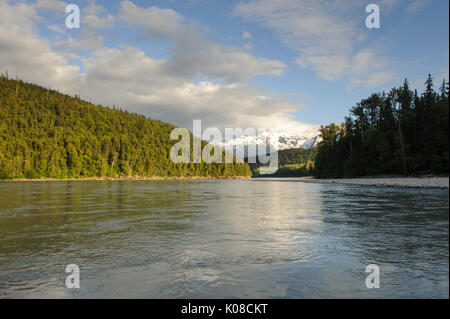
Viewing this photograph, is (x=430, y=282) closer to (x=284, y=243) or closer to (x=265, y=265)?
(x=265, y=265)

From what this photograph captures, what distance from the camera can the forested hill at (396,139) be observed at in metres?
64.6

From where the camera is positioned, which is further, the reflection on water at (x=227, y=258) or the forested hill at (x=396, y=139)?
the forested hill at (x=396, y=139)

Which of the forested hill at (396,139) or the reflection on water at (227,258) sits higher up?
the forested hill at (396,139)

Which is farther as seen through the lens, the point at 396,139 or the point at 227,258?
the point at 396,139

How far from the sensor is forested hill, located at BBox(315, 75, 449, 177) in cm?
6462

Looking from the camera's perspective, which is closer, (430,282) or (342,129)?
(430,282)

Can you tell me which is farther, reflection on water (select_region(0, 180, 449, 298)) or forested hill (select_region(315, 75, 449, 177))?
forested hill (select_region(315, 75, 449, 177))

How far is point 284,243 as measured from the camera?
13.0 m

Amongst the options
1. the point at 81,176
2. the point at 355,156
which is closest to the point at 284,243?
the point at 355,156

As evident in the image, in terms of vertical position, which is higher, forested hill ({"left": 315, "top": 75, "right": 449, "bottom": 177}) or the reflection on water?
forested hill ({"left": 315, "top": 75, "right": 449, "bottom": 177})

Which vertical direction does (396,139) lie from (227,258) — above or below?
above

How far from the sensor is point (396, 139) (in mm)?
76875
